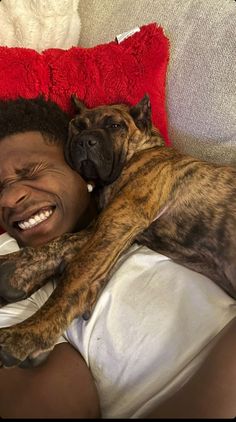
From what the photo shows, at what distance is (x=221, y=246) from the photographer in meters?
1.73

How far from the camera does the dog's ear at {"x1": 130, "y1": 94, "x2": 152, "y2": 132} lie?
208 cm

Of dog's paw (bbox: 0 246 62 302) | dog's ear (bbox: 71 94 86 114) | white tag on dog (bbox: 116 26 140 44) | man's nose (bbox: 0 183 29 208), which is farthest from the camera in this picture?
white tag on dog (bbox: 116 26 140 44)

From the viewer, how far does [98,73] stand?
222cm

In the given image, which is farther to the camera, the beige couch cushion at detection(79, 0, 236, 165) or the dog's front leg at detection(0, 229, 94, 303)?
the beige couch cushion at detection(79, 0, 236, 165)

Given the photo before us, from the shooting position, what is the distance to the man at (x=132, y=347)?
134 centimetres

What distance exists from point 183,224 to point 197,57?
861 mm

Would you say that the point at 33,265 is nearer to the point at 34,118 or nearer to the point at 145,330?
the point at 145,330

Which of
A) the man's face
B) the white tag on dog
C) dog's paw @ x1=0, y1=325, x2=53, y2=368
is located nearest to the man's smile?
the man's face

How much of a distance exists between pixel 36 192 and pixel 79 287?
518 mm

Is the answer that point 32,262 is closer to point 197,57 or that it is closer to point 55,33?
point 197,57

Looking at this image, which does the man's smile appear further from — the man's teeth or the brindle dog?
the brindle dog

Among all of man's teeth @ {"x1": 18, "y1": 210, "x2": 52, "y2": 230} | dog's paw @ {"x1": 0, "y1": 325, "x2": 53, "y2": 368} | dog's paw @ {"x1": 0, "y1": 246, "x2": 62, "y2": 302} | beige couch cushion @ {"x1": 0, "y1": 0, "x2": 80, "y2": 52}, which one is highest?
beige couch cushion @ {"x1": 0, "y1": 0, "x2": 80, "y2": 52}

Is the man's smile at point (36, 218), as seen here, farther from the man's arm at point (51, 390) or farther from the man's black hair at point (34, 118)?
the man's arm at point (51, 390)

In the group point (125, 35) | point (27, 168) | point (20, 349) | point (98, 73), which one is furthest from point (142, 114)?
point (20, 349)
